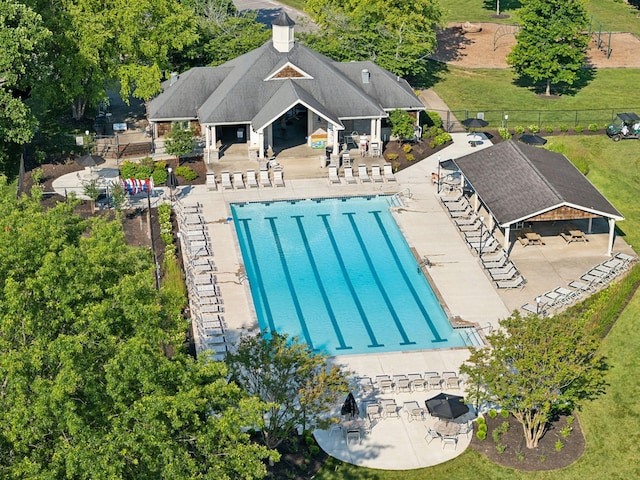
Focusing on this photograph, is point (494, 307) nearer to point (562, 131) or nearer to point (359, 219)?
point (359, 219)

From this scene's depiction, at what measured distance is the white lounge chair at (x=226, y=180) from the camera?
182ft

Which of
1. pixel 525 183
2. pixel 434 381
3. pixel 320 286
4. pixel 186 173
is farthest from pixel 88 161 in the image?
pixel 434 381

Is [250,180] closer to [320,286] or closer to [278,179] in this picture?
[278,179]

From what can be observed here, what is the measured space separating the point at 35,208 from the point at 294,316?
43.1 ft

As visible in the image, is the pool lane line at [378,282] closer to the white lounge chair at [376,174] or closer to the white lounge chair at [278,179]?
the white lounge chair at [376,174]

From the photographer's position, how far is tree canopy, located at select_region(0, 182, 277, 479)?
26391 mm

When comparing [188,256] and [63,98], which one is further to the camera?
[63,98]

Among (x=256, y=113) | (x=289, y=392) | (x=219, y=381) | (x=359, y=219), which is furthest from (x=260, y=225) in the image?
(x=219, y=381)

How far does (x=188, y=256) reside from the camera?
48312mm

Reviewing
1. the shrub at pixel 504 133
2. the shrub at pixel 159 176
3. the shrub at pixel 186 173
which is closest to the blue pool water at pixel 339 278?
the shrub at pixel 186 173

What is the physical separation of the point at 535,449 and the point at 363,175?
23522mm

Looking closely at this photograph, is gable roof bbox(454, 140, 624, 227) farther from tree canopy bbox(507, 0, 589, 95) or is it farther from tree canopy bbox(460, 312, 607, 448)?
tree canopy bbox(507, 0, 589, 95)

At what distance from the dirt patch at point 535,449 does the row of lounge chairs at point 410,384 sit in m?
2.50

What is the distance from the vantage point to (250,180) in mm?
55938
